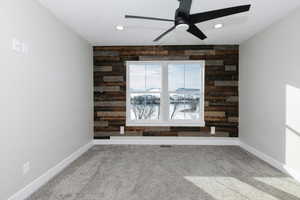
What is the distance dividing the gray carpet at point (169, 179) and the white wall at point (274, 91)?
1.36 ft

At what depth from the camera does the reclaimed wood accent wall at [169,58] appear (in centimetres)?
432

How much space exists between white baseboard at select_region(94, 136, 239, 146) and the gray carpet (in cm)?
71

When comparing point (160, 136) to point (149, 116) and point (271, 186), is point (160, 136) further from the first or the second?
point (271, 186)

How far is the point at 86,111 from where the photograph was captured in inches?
158

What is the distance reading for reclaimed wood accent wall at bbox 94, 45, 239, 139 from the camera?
432 cm


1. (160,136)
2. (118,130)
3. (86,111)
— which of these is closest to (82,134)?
(86,111)

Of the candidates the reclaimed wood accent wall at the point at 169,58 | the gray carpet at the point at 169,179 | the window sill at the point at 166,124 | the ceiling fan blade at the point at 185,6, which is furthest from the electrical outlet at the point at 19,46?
the window sill at the point at 166,124

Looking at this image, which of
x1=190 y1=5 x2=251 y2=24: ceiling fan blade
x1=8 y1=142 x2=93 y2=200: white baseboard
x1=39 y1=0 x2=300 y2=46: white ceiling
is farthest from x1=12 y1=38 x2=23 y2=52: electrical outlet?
x1=190 y1=5 x2=251 y2=24: ceiling fan blade

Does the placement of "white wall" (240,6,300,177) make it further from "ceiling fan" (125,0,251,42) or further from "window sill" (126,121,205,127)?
"ceiling fan" (125,0,251,42)

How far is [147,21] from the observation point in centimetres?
296

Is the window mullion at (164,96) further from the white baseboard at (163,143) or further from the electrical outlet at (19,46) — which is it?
the electrical outlet at (19,46)

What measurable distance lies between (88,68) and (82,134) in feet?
5.22

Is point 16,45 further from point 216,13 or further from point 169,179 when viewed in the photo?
point 169,179

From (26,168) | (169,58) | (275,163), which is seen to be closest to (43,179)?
(26,168)
